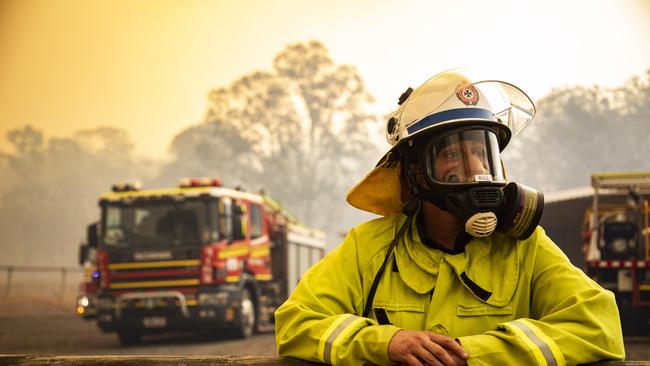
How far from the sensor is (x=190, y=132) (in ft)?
184

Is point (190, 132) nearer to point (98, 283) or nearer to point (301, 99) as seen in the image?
point (301, 99)

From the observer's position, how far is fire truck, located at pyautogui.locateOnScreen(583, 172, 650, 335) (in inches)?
484

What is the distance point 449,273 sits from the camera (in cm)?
241

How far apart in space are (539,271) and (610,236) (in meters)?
11.2

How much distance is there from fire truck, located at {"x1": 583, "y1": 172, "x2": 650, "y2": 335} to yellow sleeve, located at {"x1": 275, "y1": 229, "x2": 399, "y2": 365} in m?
10.6

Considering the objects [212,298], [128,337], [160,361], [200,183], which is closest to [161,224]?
[200,183]

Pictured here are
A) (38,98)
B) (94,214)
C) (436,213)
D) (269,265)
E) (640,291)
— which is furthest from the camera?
(94,214)

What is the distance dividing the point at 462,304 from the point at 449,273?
3.6 inches

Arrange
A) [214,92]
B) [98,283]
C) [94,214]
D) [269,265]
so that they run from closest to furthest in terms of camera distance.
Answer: [98,283] < [269,265] < [214,92] < [94,214]

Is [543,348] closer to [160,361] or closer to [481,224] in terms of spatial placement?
[481,224]

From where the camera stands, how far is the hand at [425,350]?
2.14 meters

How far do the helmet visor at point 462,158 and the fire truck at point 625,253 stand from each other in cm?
1042

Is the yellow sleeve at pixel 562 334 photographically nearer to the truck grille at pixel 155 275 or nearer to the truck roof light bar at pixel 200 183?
the truck grille at pixel 155 275

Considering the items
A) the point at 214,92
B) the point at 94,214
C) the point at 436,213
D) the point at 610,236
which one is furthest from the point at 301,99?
the point at 436,213
